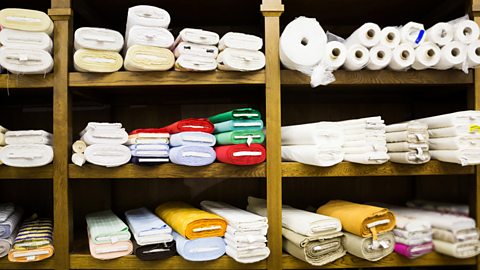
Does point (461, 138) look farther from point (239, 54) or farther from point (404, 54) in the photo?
point (239, 54)

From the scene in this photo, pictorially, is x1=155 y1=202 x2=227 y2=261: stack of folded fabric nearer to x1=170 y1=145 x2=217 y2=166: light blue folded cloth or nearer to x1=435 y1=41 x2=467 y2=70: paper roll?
x1=170 y1=145 x2=217 y2=166: light blue folded cloth

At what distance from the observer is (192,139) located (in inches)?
70.7

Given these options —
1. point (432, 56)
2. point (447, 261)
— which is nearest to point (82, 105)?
point (432, 56)

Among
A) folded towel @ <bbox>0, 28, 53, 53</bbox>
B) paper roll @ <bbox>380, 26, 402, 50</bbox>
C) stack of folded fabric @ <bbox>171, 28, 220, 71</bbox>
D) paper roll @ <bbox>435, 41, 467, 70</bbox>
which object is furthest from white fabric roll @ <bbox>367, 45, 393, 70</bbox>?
folded towel @ <bbox>0, 28, 53, 53</bbox>

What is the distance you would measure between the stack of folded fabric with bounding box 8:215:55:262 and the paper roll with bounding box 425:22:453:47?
74.3 inches

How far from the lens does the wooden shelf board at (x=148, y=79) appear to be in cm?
179

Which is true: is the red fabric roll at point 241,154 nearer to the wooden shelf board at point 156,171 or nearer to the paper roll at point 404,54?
the wooden shelf board at point 156,171

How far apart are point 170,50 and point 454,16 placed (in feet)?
4.89

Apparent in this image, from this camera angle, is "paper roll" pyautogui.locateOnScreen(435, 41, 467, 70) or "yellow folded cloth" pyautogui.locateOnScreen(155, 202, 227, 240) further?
"paper roll" pyautogui.locateOnScreen(435, 41, 467, 70)

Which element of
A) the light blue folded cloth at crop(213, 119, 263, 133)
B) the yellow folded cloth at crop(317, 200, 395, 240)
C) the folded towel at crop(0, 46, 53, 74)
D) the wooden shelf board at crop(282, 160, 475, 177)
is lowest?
the yellow folded cloth at crop(317, 200, 395, 240)

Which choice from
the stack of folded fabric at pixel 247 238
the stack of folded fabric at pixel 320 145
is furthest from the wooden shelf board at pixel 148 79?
the stack of folded fabric at pixel 247 238

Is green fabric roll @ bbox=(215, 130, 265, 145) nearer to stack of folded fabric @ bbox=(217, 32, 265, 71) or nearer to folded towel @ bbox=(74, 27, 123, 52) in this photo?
stack of folded fabric @ bbox=(217, 32, 265, 71)

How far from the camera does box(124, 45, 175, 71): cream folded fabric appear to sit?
1.75 metres

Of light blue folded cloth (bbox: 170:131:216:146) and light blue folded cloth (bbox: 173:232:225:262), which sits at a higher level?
light blue folded cloth (bbox: 170:131:216:146)
